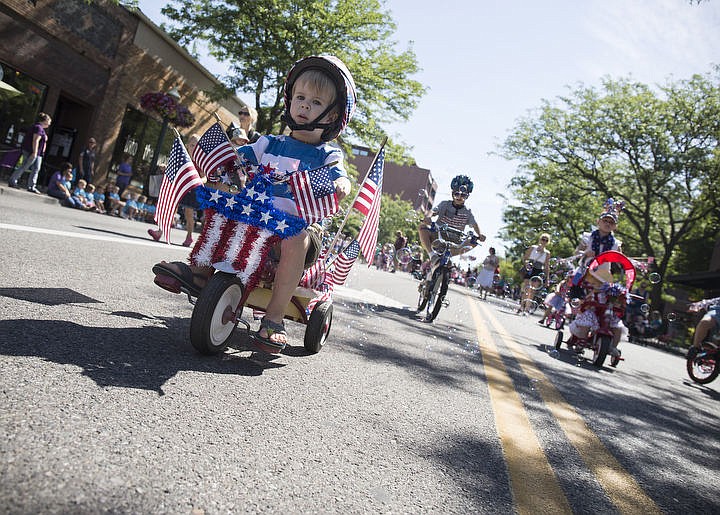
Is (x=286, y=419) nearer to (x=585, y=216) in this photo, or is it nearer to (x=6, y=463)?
(x=6, y=463)

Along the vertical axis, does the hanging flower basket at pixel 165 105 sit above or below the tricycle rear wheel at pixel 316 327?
above

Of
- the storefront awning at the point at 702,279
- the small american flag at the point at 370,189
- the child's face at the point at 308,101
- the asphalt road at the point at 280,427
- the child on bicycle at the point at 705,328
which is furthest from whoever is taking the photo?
the storefront awning at the point at 702,279

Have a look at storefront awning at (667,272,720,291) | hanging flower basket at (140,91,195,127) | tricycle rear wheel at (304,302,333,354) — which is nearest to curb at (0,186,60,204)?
hanging flower basket at (140,91,195,127)

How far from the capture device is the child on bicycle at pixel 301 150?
318cm

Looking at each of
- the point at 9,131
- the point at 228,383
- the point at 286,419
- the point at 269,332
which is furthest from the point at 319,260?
the point at 9,131

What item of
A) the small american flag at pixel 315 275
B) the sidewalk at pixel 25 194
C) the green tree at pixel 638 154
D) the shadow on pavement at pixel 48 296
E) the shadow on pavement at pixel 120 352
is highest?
the green tree at pixel 638 154

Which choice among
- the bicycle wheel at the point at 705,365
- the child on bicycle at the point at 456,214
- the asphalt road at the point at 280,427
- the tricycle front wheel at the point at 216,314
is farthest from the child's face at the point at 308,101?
the bicycle wheel at the point at 705,365

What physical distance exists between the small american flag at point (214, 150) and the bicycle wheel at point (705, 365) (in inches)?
308

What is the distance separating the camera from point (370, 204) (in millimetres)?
3635

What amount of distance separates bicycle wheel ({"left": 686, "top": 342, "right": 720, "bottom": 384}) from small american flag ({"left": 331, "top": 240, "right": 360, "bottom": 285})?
21.8 ft

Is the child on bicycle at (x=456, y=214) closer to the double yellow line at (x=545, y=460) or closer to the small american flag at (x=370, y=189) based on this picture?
the double yellow line at (x=545, y=460)

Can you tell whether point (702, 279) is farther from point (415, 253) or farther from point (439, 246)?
point (439, 246)

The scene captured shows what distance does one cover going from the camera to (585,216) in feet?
126

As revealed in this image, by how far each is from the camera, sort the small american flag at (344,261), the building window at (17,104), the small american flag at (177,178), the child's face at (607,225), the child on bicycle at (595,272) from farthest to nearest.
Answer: the building window at (17,104) < the child's face at (607,225) < the child on bicycle at (595,272) < the small american flag at (344,261) < the small american flag at (177,178)
